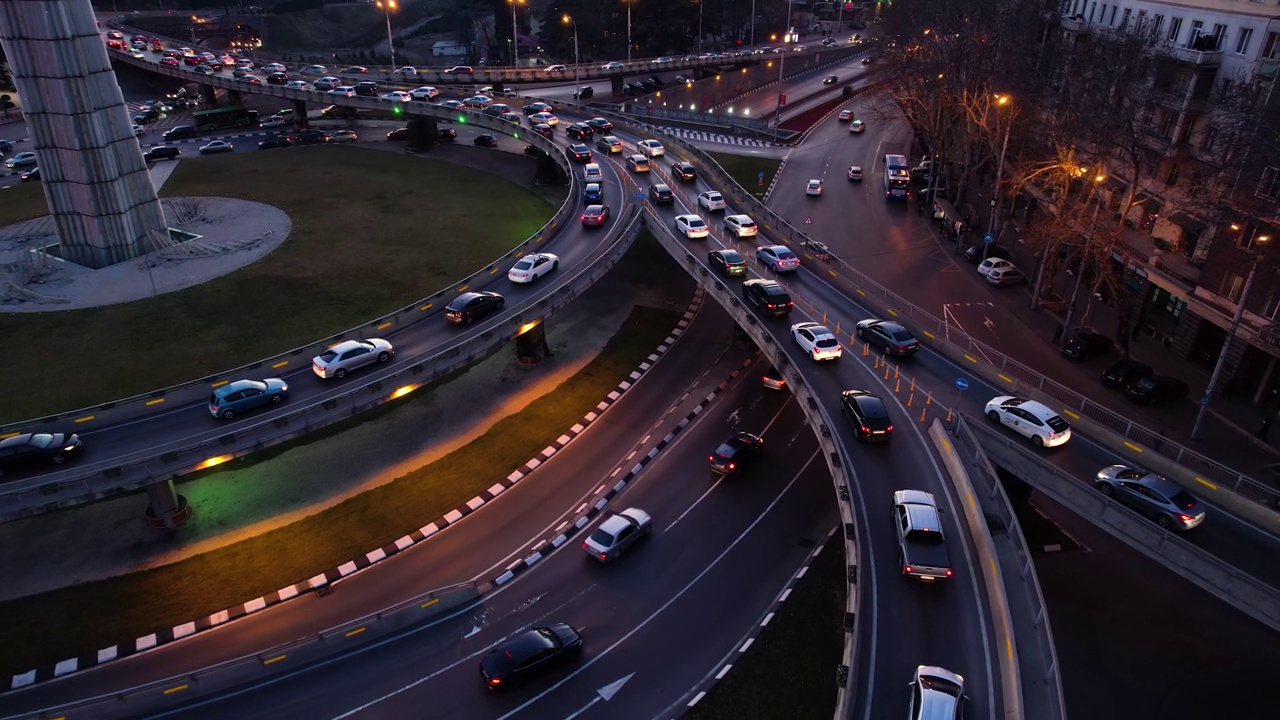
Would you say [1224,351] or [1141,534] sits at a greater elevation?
[1224,351]

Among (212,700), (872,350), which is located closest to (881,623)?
(872,350)

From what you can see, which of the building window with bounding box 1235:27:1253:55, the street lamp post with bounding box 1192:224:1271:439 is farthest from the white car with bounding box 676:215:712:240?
the building window with bounding box 1235:27:1253:55


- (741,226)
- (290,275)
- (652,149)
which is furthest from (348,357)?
(652,149)

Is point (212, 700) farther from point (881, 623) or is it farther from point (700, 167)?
point (700, 167)

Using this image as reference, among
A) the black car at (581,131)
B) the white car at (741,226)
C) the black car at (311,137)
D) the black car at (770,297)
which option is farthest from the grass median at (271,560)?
the black car at (311,137)

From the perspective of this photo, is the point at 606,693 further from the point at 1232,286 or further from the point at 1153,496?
the point at 1232,286

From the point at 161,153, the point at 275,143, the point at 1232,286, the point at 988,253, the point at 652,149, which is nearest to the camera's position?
A: the point at 1232,286

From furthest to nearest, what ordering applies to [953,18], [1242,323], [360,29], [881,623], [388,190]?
[360,29]
[388,190]
[953,18]
[1242,323]
[881,623]
